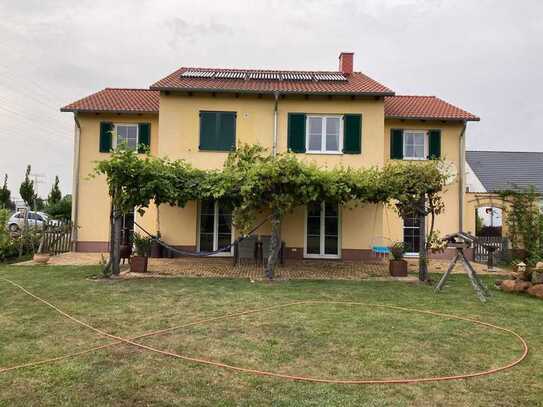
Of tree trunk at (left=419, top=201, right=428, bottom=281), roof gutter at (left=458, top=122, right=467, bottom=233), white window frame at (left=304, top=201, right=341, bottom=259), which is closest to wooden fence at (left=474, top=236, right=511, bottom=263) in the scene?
roof gutter at (left=458, top=122, right=467, bottom=233)

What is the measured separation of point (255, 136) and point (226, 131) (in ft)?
3.46

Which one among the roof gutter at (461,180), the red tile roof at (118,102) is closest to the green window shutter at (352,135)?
the roof gutter at (461,180)

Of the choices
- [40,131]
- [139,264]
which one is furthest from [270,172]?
[40,131]

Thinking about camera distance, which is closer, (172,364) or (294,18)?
(172,364)

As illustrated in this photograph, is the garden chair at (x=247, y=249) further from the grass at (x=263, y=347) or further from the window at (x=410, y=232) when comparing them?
the window at (x=410, y=232)

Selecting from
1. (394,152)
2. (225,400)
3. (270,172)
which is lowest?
(225,400)

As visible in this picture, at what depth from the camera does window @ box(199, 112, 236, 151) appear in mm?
14242

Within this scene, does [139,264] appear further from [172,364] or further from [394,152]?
[394,152]

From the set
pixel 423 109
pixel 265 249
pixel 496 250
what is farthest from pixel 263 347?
pixel 423 109

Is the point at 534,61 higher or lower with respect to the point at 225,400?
higher

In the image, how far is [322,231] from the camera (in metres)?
14.6

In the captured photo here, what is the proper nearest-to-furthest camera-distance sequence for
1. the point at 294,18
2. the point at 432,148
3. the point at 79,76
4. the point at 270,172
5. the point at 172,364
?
the point at 172,364
the point at 270,172
the point at 294,18
the point at 432,148
the point at 79,76

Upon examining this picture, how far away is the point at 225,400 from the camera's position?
11.6 ft

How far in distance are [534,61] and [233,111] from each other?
11991 millimetres
